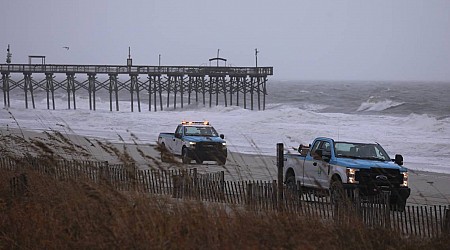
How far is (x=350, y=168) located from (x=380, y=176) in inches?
25.2

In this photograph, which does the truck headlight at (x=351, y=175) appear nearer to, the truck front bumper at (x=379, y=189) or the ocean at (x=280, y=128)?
the truck front bumper at (x=379, y=189)

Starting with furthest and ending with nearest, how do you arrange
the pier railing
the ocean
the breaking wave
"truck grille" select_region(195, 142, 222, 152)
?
the breaking wave
the pier railing
the ocean
"truck grille" select_region(195, 142, 222, 152)

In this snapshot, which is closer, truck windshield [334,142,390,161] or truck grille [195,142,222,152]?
truck windshield [334,142,390,161]

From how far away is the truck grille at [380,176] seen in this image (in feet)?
50.1

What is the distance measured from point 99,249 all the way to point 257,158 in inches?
807

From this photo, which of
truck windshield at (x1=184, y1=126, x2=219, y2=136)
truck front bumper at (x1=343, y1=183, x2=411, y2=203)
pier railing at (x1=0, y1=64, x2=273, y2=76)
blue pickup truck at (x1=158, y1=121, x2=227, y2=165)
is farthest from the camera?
pier railing at (x1=0, y1=64, x2=273, y2=76)

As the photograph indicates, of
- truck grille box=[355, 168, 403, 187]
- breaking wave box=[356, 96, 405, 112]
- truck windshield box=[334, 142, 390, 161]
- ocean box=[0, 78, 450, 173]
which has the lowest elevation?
breaking wave box=[356, 96, 405, 112]

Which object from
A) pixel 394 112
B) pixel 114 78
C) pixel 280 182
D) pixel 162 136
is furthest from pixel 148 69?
pixel 280 182

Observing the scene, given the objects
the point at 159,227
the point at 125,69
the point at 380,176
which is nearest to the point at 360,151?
the point at 380,176

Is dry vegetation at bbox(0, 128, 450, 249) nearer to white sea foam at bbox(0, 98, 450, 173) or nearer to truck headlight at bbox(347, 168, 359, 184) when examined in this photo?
truck headlight at bbox(347, 168, 359, 184)

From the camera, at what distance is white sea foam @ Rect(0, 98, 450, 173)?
34625 millimetres

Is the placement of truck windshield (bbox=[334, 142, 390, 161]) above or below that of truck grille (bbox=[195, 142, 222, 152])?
above

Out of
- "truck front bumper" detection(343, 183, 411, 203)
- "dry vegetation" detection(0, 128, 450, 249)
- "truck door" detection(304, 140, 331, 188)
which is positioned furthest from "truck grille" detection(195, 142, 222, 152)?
"dry vegetation" detection(0, 128, 450, 249)

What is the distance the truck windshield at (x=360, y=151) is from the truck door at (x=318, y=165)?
0.84ft
